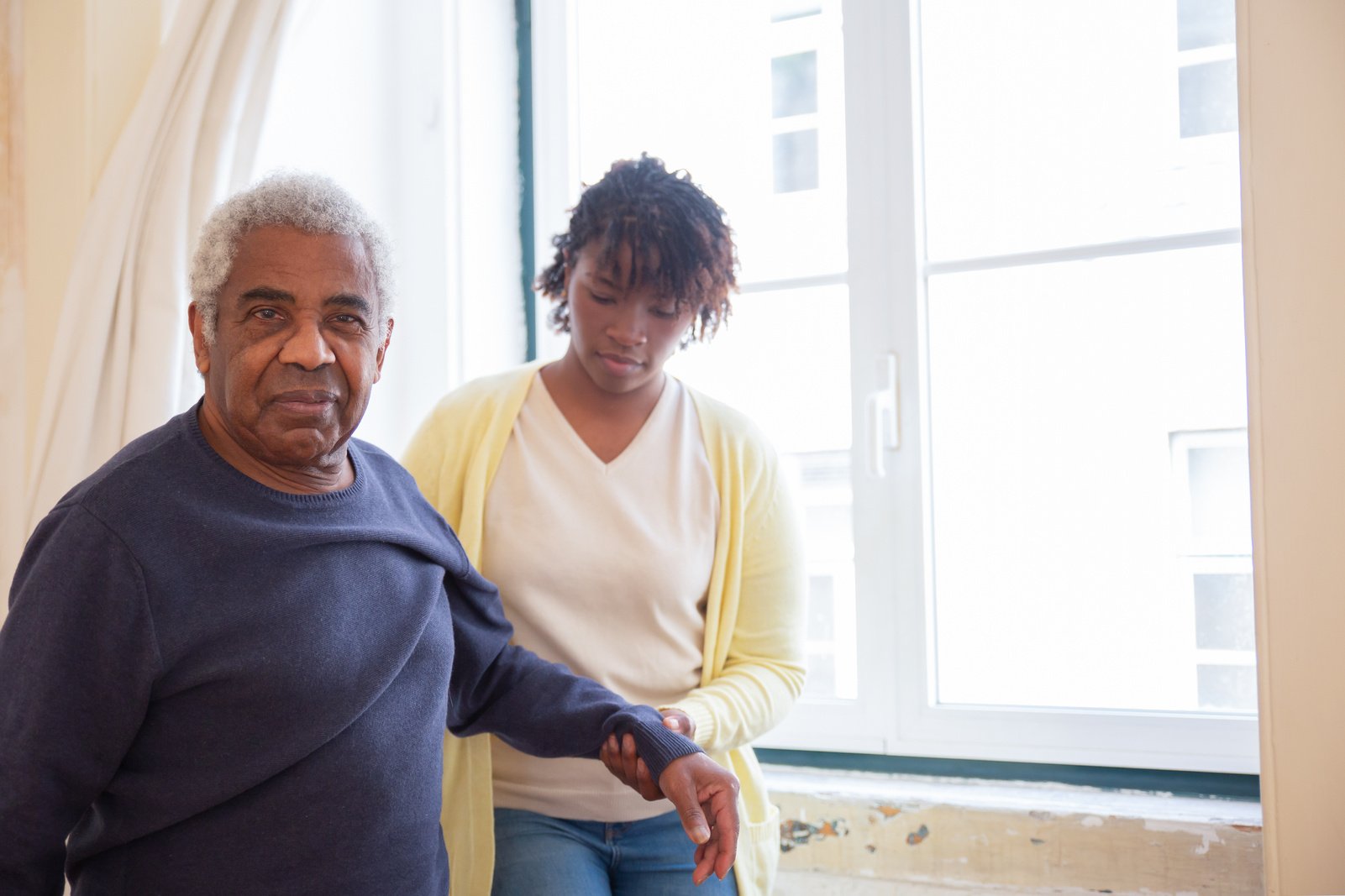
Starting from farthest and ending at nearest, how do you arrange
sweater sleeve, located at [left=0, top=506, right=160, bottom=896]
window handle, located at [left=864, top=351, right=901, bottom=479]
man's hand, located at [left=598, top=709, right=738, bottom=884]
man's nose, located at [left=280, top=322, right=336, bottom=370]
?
window handle, located at [left=864, top=351, right=901, bottom=479] → man's hand, located at [left=598, top=709, right=738, bottom=884] → man's nose, located at [left=280, top=322, right=336, bottom=370] → sweater sleeve, located at [left=0, top=506, right=160, bottom=896]

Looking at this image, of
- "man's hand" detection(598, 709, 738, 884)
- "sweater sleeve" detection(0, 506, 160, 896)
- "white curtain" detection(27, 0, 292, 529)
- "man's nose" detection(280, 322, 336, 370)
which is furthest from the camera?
"white curtain" detection(27, 0, 292, 529)

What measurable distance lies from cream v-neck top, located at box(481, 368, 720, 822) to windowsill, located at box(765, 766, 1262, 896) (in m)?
0.44

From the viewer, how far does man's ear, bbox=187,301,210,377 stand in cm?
108

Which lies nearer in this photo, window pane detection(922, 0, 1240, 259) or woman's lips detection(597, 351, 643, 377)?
woman's lips detection(597, 351, 643, 377)

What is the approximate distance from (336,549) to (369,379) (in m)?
0.18

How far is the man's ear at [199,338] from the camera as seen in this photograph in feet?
3.56

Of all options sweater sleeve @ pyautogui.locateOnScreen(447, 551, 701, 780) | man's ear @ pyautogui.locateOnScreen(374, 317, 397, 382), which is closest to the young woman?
sweater sleeve @ pyautogui.locateOnScreen(447, 551, 701, 780)

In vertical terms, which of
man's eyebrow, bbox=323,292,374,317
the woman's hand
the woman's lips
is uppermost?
man's eyebrow, bbox=323,292,374,317

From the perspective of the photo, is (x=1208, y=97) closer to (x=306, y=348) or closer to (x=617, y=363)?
(x=617, y=363)

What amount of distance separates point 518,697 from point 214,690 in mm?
435

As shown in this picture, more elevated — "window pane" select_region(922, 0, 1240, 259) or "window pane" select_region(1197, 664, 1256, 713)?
"window pane" select_region(922, 0, 1240, 259)

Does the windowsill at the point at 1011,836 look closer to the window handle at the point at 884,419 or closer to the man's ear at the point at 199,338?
the window handle at the point at 884,419

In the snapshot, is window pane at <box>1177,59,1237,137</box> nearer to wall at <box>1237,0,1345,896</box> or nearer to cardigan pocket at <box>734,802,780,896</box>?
wall at <box>1237,0,1345,896</box>

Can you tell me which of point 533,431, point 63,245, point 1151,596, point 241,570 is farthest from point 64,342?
point 1151,596
